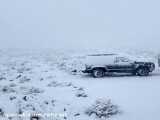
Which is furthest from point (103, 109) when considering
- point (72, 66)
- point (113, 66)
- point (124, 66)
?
point (72, 66)

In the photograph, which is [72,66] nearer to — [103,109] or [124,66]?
[124,66]

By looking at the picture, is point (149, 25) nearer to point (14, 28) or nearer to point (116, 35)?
point (116, 35)

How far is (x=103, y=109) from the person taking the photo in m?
10.6

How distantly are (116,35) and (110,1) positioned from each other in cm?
5904

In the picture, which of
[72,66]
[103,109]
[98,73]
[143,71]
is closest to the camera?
[103,109]

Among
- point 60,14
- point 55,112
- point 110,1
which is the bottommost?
→ point 55,112

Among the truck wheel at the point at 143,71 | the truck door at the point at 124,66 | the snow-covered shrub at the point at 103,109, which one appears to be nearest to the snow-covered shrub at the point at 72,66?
the truck door at the point at 124,66

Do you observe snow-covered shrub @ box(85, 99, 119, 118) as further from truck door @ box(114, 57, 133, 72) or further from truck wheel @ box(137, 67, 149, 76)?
truck wheel @ box(137, 67, 149, 76)

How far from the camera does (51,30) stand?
10075 cm

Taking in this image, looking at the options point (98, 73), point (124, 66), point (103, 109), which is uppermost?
point (124, 66)

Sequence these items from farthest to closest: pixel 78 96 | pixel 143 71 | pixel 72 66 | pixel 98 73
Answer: pixel 72 66
pixel 143 71
pixel 98 73
pixel 78 96

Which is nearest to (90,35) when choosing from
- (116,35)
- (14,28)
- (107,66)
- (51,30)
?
(116,35)

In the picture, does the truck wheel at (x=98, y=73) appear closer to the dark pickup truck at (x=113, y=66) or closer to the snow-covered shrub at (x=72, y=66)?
the dark pickup truck at (x=113, y=66)

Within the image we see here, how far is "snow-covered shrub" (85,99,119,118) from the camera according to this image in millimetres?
10322
